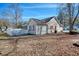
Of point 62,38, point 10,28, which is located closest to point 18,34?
point 10,28

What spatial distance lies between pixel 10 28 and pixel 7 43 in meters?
0.17

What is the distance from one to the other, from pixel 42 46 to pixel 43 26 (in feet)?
0.72

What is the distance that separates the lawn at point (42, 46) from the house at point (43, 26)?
6cm

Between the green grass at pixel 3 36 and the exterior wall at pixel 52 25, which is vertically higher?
the exterior wall at pixel 52 25

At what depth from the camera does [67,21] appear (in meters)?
4.80

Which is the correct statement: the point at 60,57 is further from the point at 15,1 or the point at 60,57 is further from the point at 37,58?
the point at 15,1

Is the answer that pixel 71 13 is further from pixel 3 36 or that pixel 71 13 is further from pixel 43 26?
pixel 3 36

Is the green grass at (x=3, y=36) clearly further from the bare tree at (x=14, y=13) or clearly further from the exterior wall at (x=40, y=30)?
the exterior wall at (x=40, y=30)

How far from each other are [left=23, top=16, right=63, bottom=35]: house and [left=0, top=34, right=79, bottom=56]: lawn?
0.06m

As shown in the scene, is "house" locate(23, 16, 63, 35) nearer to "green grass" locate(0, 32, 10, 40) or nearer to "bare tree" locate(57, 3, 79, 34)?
"bare tree" locate(57, 3, 79, 34)

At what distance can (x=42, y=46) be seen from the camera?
15.8 feet

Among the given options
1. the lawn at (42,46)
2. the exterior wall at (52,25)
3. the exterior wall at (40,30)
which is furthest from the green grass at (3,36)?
the exterior wall at (52,25)

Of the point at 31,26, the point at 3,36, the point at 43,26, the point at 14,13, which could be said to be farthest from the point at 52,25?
the point at 3,36

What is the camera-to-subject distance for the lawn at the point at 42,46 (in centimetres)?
481
